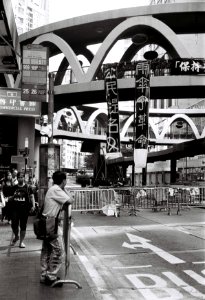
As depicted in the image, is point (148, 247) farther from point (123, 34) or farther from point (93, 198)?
point (123, 34)

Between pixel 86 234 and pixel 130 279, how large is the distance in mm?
5985

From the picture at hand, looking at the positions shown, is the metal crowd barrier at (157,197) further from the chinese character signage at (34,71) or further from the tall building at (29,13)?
the tall building at (29,13)

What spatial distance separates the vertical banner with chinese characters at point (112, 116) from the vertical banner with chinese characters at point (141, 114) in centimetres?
105

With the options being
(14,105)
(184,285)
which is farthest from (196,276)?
(14,105)

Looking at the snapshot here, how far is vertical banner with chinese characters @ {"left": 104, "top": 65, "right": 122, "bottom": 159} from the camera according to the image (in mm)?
23172

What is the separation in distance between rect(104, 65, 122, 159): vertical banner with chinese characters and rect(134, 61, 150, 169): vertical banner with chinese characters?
1055mm

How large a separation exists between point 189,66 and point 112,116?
6527mm

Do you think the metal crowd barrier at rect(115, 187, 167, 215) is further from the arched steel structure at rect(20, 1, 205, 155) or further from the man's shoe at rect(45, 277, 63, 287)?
the man's shoe at rect(45, 277, 63, 287)

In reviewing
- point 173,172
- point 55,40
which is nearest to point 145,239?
point 55,40

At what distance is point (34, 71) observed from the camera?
14.9 metres

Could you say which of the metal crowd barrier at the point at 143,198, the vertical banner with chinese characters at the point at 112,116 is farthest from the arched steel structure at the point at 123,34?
the metal crowd barrier at the point at 143,198

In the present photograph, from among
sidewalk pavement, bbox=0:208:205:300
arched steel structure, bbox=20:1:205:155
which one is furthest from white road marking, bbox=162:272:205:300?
arched steel structure, bbox=20:1:205:155

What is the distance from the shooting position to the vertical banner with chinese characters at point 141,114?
22891 millimetres

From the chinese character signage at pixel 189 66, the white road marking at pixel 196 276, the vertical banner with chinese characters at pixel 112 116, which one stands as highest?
the chinese character signage at pixel 189 66
